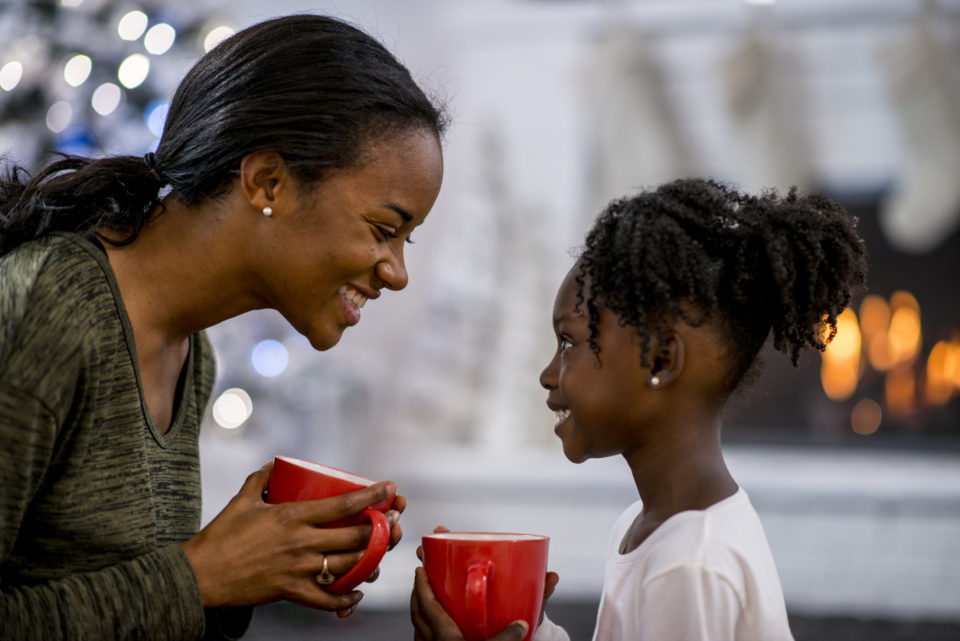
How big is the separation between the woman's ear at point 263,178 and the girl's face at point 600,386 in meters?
0.34

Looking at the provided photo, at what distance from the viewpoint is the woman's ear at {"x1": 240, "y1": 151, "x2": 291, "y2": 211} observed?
3.36ft

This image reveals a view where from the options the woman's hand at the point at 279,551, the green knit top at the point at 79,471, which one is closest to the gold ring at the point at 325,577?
the woman's hand at the point at 279,551

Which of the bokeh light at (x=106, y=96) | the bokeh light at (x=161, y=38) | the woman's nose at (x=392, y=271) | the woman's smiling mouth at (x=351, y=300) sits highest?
the bokeh light at (x=161, y=38)

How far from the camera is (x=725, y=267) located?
98cm

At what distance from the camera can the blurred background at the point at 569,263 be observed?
289 centimetres

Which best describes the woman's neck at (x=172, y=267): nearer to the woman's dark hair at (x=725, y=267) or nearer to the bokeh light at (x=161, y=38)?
the woman's dark hair at (x=725, y=267)

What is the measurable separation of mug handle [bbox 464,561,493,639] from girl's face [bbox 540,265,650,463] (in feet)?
0.65

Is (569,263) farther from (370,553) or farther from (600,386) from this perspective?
(370,553)

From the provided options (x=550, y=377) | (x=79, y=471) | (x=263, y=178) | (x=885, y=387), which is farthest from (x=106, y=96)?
(x=885, y=387)

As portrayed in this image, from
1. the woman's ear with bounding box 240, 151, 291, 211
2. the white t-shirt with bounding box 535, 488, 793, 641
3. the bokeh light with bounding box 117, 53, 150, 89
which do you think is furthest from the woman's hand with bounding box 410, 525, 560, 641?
the bokeh light with bounding box 117, 53, 150, 89

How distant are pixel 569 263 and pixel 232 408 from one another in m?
1.22

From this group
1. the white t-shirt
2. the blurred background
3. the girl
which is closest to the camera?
the white t-shirt

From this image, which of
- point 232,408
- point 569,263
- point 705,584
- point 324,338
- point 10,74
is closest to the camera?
point 705,584

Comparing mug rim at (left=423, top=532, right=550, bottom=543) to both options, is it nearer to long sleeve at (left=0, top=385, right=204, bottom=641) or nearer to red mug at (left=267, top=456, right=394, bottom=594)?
red mug at (left=267, top=456, right=394, bottom=594)
